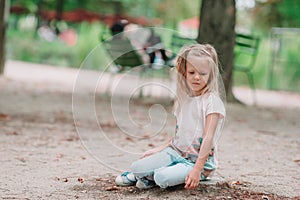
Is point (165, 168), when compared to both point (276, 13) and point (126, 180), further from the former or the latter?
point (276, 13)

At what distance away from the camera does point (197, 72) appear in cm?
323

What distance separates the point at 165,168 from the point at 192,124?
26 cm

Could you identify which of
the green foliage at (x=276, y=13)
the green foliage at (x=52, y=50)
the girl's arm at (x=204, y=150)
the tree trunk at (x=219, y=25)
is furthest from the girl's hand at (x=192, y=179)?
the green foliage at (x=52, y=50)

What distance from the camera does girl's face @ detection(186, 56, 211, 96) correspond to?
10.6ft

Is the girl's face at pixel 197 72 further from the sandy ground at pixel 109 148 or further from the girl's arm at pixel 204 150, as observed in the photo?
the sandy ground at pixel 109 148

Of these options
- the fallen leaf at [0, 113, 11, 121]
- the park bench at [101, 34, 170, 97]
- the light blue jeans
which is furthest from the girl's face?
the park bench at [101, 34, 170, 97]

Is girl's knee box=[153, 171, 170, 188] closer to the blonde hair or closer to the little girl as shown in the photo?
the little girl

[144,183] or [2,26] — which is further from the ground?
[144,183]

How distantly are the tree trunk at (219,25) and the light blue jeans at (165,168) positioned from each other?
5195 mm

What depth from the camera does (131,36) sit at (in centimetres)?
845

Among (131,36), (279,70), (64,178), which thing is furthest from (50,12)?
(64,178)

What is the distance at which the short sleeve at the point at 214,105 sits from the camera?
318 centimetres

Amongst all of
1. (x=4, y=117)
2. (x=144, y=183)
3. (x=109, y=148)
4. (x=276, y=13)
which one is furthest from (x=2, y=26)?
(x=276, y=13)

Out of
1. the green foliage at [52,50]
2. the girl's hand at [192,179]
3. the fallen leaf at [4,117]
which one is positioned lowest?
the green foliage at [52,50]
